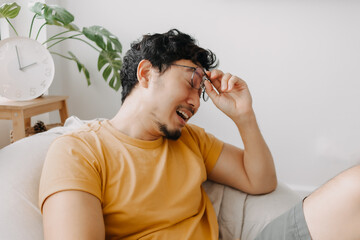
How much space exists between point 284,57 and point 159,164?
153cm

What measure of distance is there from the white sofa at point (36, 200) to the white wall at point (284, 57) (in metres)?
1.09

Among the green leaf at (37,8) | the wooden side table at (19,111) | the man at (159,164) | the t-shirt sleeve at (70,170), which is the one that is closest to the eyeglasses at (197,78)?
the man at (159,164)

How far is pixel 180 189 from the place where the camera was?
1.17 meters

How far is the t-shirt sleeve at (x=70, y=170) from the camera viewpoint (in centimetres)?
92

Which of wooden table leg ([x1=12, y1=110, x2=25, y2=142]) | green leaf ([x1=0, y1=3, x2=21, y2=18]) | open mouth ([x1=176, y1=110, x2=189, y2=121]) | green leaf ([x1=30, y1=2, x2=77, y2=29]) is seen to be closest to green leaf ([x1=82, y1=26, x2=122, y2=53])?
green leaf ([x1=30, y1=2, x2=77, y2=29])

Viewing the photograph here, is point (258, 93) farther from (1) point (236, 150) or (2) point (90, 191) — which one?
(2) point (90, 191)

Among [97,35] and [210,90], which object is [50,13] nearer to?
[97,35]

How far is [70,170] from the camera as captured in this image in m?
0.95

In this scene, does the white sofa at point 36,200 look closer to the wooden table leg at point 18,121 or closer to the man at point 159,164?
the man at point 159,164

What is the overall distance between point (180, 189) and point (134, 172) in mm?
186

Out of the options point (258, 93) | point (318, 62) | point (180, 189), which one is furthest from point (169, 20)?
point (180, 189)

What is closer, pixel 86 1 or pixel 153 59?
pixel 153 59

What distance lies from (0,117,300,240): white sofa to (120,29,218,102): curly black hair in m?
0.35

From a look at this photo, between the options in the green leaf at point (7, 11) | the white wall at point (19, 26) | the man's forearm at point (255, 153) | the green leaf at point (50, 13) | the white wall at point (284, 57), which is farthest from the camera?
the white wall at point (284, 57)
